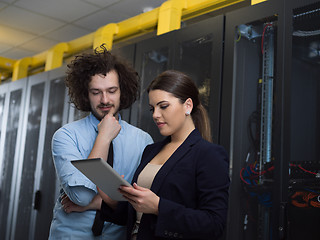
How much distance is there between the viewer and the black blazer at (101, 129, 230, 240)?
46.3 inches

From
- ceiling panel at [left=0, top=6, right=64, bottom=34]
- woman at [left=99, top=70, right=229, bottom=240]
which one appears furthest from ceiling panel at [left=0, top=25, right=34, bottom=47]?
woman at [left=99, top=70, right=229, bottom=240]

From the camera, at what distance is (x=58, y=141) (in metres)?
1.62

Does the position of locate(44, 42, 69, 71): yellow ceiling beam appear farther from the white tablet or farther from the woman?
the white tablet

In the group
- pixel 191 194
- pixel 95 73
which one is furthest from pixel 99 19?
pixel 191 194

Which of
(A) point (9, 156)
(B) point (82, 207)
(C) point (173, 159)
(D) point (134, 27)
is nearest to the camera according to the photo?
(C) point (173, 159)

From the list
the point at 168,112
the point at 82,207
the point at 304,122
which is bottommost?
the point at 82,207

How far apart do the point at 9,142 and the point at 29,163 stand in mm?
625

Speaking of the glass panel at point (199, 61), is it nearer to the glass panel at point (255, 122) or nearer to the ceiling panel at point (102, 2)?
the glass panel at point (255, 122)

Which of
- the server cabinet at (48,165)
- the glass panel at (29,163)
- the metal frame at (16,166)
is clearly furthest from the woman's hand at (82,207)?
the metal frame at (16,166)

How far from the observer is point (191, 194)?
1.24m

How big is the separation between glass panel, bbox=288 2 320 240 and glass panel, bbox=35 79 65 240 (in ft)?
7.50

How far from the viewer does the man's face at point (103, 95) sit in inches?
67.1

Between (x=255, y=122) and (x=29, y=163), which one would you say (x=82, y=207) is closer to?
(x=255, y=122)

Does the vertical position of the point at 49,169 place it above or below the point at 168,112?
below
